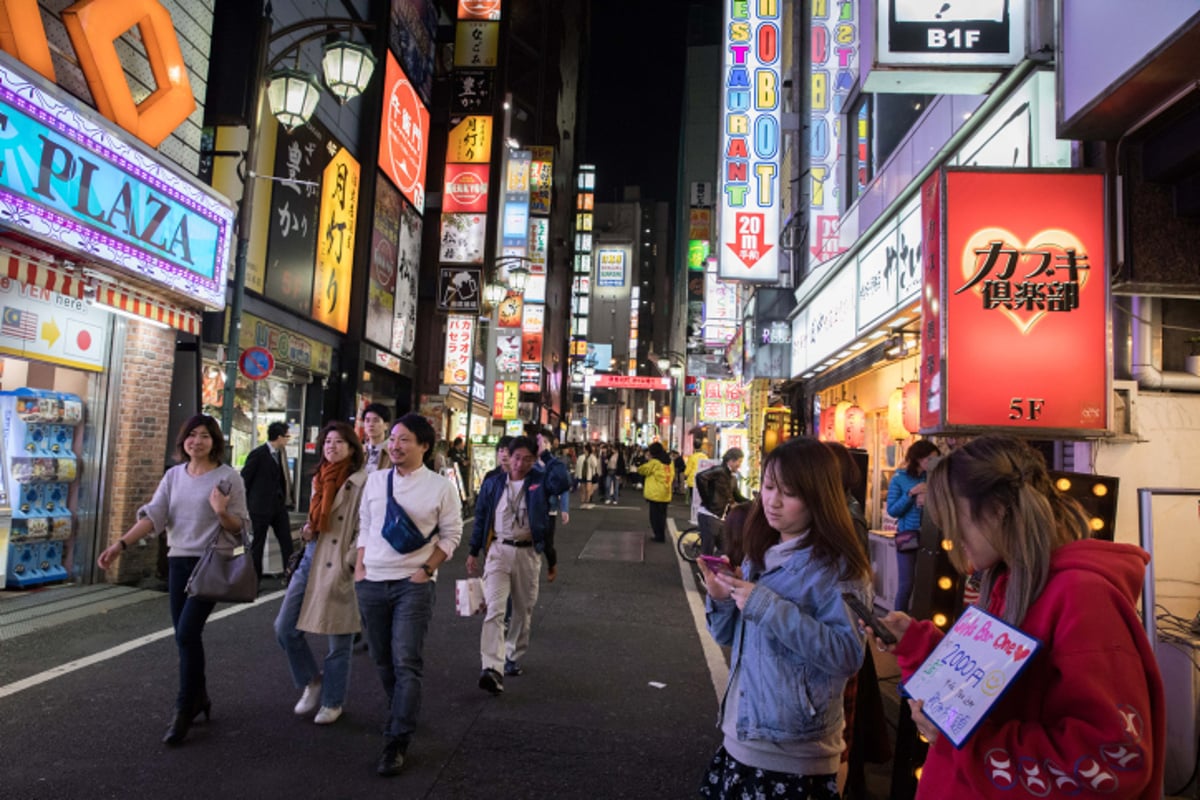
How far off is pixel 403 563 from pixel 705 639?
4324 mm

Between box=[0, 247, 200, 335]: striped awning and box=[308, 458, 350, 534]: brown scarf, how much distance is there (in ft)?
14.6

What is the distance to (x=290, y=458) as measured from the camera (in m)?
16.7

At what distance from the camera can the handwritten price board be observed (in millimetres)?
1626

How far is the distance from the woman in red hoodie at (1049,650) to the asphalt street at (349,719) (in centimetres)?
289

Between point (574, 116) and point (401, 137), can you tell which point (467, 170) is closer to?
point (401, 137)

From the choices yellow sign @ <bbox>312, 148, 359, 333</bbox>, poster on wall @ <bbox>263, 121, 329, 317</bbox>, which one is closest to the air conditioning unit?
poster on wall @ <bbox>263, 121, 329, 317</bbox>

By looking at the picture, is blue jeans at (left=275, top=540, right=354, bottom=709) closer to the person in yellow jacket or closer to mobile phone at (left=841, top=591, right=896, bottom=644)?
mobile phone at (left=841, top=591, right=896, bottom=644)

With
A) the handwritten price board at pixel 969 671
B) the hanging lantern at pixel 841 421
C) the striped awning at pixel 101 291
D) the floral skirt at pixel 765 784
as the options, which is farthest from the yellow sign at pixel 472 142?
the handwritten price board at pixel 969 671

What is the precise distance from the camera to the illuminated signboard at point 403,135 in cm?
1836

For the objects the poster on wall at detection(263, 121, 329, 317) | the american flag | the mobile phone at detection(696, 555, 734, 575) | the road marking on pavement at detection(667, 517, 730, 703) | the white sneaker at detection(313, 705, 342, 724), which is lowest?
the road marking on pavement at detection(667, 517, 730, 703)

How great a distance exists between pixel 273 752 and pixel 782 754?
11.0ft

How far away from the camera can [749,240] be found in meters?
15.6

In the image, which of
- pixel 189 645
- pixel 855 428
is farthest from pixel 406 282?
pixel 189 645

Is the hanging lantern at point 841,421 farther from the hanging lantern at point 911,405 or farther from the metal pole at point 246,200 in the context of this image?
the metal pole at point 246,200
